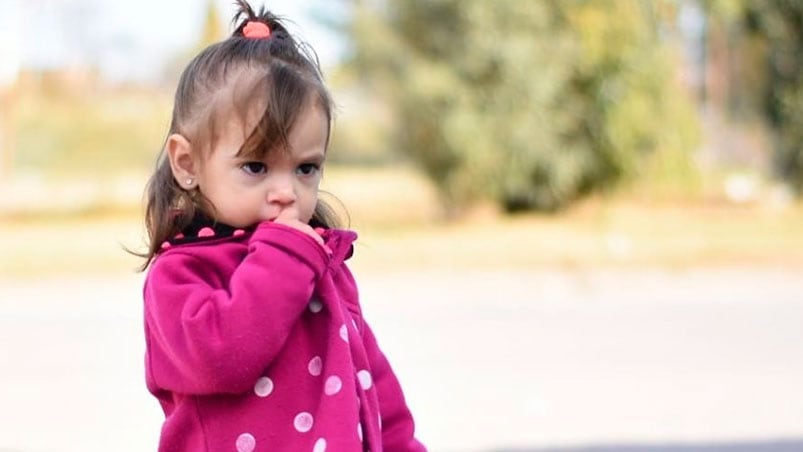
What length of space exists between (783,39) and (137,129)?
→ 16.1m

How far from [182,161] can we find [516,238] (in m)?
12.3

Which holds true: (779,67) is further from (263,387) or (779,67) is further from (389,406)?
(263,387)

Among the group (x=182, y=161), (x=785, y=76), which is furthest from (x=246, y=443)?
(x=785, y=76)

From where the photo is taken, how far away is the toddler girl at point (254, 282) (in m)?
2.18

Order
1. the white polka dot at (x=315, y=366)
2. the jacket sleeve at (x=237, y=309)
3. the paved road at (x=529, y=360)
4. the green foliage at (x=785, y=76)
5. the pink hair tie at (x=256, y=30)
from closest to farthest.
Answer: the jacket sleeve at (x=237, y=309) → the white polka dot at (x=315, y=366) → the pink hair tie at (x=256, y=30) → the paved road at (x=529, y=360) → the green foliage at (x=785, y=76)

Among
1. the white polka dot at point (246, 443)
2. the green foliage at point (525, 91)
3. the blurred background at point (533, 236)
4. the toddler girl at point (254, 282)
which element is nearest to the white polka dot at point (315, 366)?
the toddler girl at point (254, 282)

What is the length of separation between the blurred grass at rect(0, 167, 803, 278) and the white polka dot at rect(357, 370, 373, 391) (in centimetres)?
784

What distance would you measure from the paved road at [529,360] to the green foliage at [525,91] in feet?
12.9

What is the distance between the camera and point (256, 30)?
95.1 inches

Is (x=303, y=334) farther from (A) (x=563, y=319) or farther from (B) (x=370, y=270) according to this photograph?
(B) (x=370, y=270)

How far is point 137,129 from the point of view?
101 ft

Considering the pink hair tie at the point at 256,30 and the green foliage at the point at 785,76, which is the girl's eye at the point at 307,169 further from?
the green foliage at the point at 785,76

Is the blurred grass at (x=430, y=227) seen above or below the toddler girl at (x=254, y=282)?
below

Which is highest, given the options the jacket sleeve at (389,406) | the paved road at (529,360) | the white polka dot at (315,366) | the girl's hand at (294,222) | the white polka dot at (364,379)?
the girl's hand at (294,222)
